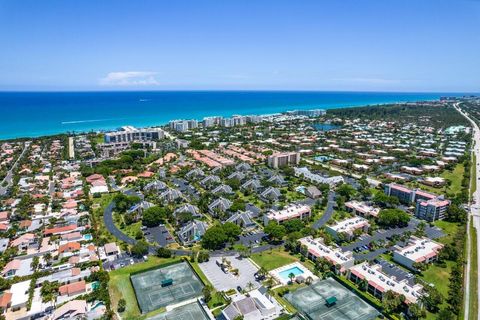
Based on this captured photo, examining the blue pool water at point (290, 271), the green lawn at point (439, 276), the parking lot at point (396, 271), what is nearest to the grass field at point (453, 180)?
the green lawn at point (439, 276)

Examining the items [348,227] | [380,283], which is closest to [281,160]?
[348,227]

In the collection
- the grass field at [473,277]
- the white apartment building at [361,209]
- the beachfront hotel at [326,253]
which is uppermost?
the white apartment building at [361,209]

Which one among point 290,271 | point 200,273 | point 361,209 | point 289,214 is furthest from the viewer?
point 361,209

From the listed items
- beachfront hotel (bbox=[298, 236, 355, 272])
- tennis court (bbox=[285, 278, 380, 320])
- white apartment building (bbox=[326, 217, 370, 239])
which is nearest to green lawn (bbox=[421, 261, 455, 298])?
beachfront hotel (bbox=[298, 236, 355, 272])

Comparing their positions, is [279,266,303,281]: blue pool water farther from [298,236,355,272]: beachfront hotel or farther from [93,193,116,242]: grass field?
[93,193,116,242]: grass field

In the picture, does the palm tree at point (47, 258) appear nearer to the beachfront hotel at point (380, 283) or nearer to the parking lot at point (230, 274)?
the parking lot at point (230, 274)

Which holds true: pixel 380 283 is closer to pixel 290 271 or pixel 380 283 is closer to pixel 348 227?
pixel 290 271

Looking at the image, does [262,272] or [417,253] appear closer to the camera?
[262,272]
